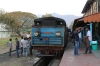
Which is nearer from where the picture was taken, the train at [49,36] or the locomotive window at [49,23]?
the train at [49,36]

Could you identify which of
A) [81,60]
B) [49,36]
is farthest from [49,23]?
[81,60]

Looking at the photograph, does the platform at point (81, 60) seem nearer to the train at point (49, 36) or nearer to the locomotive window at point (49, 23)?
the train at point (49, 36)

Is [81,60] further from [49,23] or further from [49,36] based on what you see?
[49,23]

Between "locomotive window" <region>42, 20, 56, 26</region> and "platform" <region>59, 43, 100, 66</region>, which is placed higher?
"locomotive window" <region>42, 20, 56, 26</region>

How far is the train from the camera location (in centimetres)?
1433

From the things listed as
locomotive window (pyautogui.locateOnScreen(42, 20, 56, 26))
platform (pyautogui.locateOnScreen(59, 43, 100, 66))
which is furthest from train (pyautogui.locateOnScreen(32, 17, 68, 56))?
platform (pyautogui.locateOnScreen(59, 43, 100, 66))

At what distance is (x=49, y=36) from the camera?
1460 centimetres

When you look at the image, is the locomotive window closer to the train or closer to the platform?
the train

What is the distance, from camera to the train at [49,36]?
47.0 ft

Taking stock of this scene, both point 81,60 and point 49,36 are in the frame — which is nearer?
point 81,60

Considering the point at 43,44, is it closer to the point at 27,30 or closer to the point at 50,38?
the point at 50,38

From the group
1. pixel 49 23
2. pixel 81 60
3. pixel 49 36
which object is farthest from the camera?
pixel 49 23

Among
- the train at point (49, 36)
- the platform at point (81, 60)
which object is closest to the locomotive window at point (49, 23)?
the train at point (49, 36)

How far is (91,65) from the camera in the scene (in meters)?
9.29
